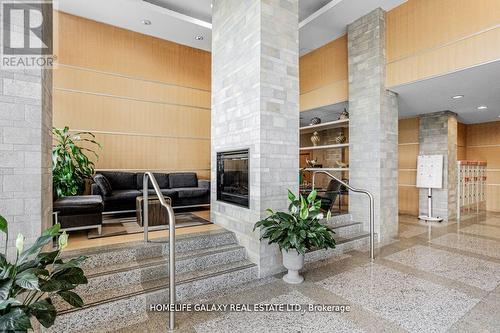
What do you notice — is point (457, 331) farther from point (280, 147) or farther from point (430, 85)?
point (430, 85)

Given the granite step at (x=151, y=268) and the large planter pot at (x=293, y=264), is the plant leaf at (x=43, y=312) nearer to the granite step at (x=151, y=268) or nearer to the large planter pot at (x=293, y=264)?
the granite step at (x=151, y=268)

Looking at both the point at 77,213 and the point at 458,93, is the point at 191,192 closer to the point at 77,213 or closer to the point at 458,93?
the point at 77,213

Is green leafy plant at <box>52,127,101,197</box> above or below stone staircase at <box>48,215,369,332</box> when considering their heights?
above

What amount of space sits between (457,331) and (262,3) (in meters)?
3.82

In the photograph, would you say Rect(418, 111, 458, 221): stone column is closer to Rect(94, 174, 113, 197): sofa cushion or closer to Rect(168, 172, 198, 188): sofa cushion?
Rect(168, 172, 198, 188): sofa cushion

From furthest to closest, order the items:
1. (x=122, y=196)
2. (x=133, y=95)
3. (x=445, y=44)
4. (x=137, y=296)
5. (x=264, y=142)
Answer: (x=133, y=95)
(x=122, y=196)
(x=445, y=44)
(x=264, y=142)
(x=137, y=296)

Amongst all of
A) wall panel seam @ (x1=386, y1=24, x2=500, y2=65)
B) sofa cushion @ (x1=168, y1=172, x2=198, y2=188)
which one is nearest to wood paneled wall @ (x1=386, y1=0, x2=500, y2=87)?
wall panel seam @ (x1=386, y1=24, x2=500, y2=65)

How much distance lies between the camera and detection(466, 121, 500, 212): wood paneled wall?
7.71 m

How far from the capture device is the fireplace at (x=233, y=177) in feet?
11.0

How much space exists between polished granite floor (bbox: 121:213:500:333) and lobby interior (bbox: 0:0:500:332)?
0.02m

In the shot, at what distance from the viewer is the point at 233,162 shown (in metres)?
3.66

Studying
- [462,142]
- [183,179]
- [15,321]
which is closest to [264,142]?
[15,321]

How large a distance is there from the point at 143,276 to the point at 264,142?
6.50 feet

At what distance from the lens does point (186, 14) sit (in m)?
5.09
